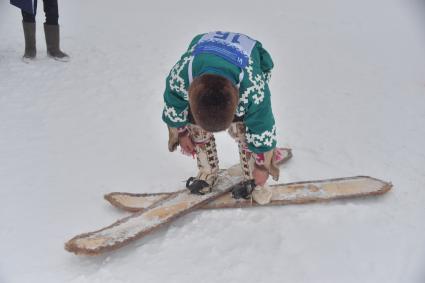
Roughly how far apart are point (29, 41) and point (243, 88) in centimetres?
306

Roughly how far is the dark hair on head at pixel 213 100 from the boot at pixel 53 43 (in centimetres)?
294

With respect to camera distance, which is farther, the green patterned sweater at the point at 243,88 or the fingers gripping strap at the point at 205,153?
the fingers gripping strap at the point at 205,153

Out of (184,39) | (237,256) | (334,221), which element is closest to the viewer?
(237,256)

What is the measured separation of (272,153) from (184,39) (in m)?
3.17

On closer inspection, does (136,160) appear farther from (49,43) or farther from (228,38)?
(49,43)

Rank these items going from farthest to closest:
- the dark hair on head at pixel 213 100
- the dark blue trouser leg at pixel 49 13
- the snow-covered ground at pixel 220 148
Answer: the dark blue trouser leg at pixel 49 13
the snow-covered ground at pixel 220 148
the dark hair on head at pixel 213 100

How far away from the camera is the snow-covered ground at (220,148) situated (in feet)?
6.36

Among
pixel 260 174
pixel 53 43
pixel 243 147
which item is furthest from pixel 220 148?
pixel 53 43

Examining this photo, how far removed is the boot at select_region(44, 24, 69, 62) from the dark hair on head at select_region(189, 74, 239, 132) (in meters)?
2.94

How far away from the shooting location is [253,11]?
5.77m

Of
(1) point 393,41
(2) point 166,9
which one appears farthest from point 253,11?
(1) point 393,41

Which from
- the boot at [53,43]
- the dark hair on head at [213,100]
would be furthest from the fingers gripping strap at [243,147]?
the boot at [53,43]

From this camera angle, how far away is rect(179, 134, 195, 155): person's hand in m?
2.15

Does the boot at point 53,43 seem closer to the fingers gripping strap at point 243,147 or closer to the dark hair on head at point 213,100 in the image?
the fingers gripping strap at point 243,147
